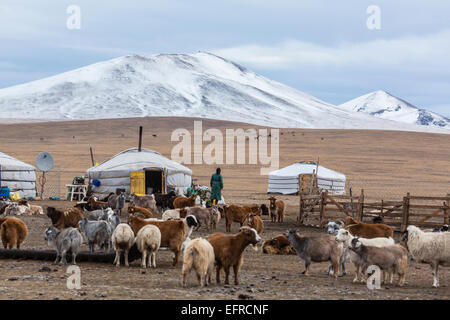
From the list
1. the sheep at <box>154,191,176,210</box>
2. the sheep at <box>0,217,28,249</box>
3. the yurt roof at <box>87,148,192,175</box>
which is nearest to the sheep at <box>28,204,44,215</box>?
the sheep at <box>154,191,176,210</box>

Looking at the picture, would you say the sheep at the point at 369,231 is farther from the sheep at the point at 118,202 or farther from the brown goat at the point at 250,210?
the sheep at the point at 118,202

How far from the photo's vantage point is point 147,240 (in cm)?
1212

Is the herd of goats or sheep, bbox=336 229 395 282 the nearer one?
the herd of goats

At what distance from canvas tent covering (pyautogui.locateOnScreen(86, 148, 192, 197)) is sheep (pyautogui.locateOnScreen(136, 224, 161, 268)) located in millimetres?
20125

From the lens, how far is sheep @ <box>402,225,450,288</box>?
1139 centimetres

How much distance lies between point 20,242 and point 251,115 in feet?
564

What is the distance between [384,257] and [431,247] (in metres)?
1.08

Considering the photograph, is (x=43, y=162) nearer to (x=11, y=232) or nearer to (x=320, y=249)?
(x=11, y=232)

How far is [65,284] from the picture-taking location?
9.84m

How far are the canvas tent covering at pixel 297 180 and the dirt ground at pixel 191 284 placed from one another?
30.8 metres

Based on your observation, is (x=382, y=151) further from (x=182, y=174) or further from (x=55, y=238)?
(x=55, y=238)

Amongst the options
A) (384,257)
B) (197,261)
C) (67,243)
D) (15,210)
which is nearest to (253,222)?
(67,243)

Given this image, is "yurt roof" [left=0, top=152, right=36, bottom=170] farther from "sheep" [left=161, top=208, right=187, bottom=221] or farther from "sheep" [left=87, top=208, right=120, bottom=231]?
"sheep" [left=87, top=208, right=120, bottom=231]
